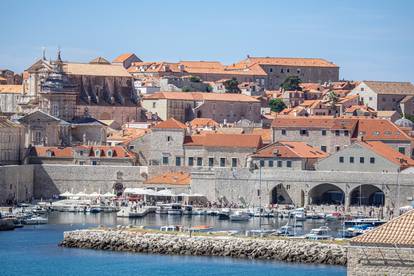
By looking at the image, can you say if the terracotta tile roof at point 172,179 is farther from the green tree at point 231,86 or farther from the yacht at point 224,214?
the green tree at point 231,86

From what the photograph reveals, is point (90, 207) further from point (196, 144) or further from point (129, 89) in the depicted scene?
point (129, 89)

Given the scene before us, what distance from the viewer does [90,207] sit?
71.0 m

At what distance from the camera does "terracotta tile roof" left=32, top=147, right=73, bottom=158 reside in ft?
254

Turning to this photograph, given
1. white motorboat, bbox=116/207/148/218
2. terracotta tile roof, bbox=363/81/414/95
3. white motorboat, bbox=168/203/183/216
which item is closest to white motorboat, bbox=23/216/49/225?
white motorboat, bbox=116/207/148/218

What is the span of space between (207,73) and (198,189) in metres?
61.6

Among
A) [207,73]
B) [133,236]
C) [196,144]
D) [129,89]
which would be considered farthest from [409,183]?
[207,73]

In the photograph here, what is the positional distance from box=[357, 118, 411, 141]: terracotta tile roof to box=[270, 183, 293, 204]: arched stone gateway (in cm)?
857

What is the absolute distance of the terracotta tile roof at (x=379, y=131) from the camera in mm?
77875

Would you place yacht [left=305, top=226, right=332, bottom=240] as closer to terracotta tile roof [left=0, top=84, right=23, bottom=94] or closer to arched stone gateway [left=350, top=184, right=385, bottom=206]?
arched stone gateway [left=350, top=184, right=385, bottom=206]

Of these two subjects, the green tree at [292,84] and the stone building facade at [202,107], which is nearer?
the stone building facade at [202,107]

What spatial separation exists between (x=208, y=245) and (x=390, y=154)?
23869mm

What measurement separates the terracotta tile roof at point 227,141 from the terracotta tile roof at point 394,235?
4701 centimetres

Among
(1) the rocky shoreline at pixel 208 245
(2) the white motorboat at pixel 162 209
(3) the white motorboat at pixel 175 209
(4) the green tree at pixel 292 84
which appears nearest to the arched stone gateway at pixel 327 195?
(3) the white motorboat at pixel 175 209

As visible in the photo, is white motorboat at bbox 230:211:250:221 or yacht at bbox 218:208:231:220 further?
yacht at bbox 218:208:231:220
